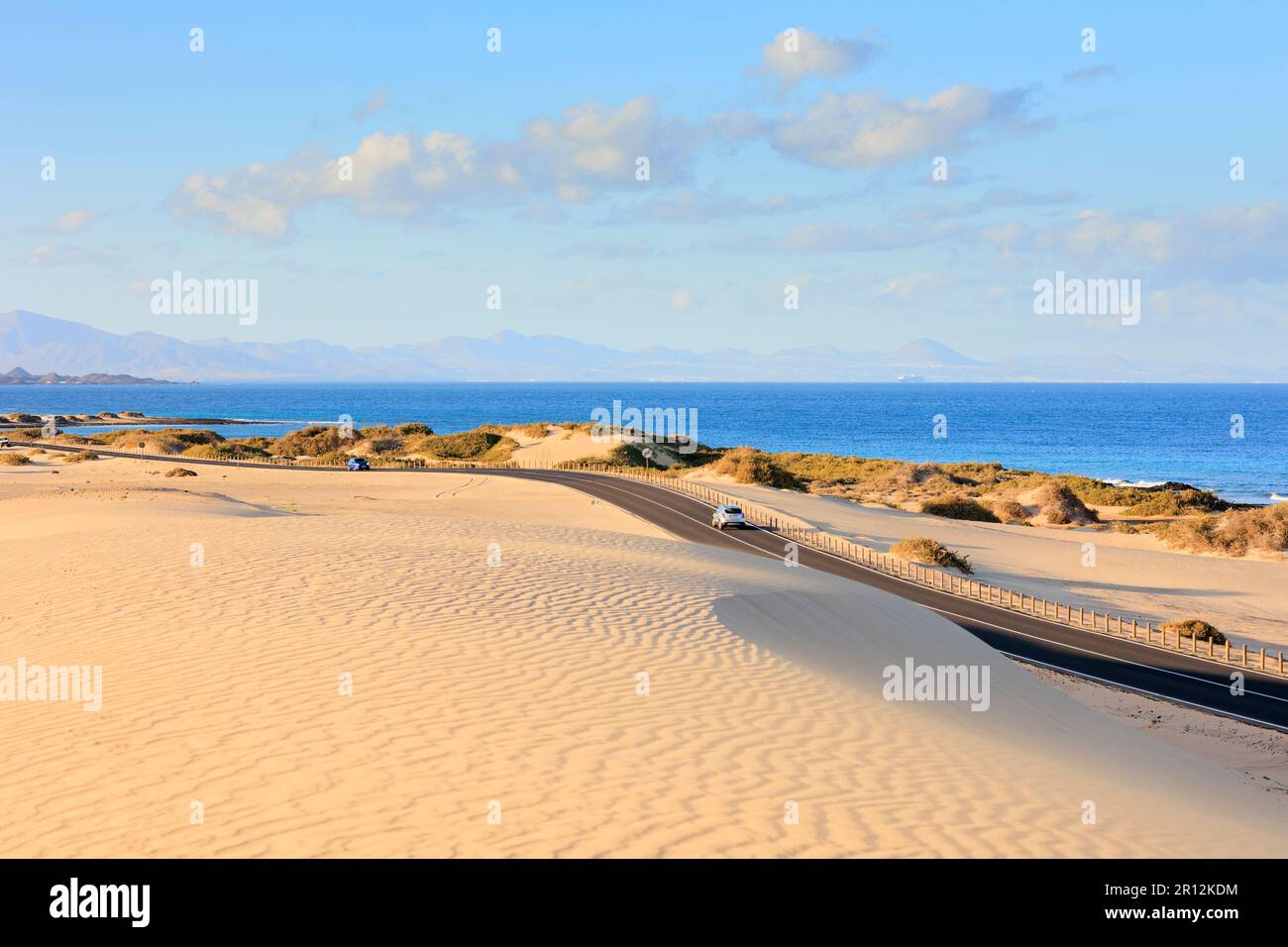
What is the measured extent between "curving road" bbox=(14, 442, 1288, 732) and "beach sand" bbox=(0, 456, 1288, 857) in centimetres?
457

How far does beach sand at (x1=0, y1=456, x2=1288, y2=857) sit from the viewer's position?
8.09 metres

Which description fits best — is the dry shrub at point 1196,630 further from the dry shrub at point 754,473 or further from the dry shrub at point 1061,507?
the dry shrub at point 754,473

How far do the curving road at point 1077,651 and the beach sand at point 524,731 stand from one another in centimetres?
457

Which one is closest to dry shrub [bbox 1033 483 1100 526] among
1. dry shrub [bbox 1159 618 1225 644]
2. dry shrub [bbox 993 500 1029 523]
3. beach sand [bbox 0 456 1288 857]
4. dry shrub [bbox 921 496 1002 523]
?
dry shrub [bbox 993 500 1029 523]

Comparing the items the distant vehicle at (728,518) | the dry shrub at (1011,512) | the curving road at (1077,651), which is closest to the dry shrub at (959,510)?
the dry shrub at (1011,512)

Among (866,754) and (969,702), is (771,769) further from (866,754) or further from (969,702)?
(969,702)

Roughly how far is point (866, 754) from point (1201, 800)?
4.58m

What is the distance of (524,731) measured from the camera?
10500 mm

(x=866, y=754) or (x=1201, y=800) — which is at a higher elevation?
(x=866, y=754)

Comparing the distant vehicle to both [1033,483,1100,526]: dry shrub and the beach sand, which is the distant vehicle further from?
[1033,483,1100,526]: dry shrub

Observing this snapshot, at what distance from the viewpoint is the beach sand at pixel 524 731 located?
809 cm

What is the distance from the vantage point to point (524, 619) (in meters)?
16.7
